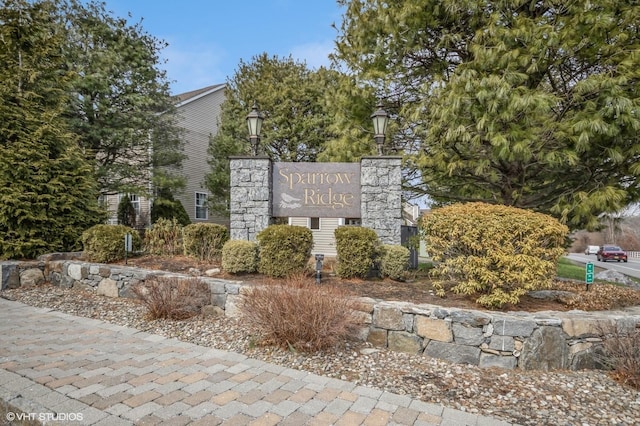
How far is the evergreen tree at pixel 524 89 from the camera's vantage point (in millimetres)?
5086

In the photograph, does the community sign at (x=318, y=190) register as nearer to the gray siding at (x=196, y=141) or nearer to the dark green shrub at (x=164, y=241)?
the dark green shrub at (x=164, y=241)

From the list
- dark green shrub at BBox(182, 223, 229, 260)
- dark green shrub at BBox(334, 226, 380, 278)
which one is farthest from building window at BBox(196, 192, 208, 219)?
dark green shrub at BBox(334, 226, 380, 278)

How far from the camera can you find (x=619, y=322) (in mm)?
3297

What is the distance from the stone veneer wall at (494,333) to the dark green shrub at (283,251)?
1603 millimetres

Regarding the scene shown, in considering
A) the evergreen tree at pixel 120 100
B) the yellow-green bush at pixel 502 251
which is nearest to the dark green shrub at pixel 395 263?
the yellow-green bush at pixel 502 251

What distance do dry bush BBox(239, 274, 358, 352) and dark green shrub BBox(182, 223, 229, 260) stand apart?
326 cm

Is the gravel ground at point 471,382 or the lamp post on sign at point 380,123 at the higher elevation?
the lamp post on sign at point 380,123

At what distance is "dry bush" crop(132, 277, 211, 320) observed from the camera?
4.39 metres

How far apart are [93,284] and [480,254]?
6.26 meters

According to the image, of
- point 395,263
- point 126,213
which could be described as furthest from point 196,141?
point 395,263

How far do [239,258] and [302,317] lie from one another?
2398 mm

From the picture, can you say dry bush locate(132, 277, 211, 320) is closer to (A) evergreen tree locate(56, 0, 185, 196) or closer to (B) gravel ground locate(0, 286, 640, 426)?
(B) gravel ground locate(0, 286, 640, 426)

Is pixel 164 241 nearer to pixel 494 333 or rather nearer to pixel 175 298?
pixel 175 298

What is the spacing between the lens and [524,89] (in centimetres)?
521
